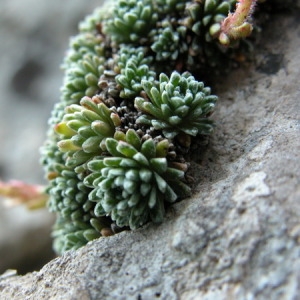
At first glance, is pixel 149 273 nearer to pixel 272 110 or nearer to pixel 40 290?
pixel 40 290

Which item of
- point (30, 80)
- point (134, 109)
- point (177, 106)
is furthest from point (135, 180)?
point (30, 80)

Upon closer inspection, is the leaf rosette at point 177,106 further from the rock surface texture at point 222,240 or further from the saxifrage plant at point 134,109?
the rock surface texture at point 222,240

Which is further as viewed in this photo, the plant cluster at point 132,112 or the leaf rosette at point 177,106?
the leaf rosette at point 177,106

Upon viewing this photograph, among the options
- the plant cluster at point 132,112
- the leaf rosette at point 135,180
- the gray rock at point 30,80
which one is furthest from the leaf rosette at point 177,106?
the gray rock at point 30,80

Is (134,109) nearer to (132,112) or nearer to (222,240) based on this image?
(132,112)

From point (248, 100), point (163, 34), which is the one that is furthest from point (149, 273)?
point (163, 34)

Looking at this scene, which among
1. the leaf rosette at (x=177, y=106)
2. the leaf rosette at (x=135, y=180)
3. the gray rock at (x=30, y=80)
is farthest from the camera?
the gray rock at (x=30, y=80)
